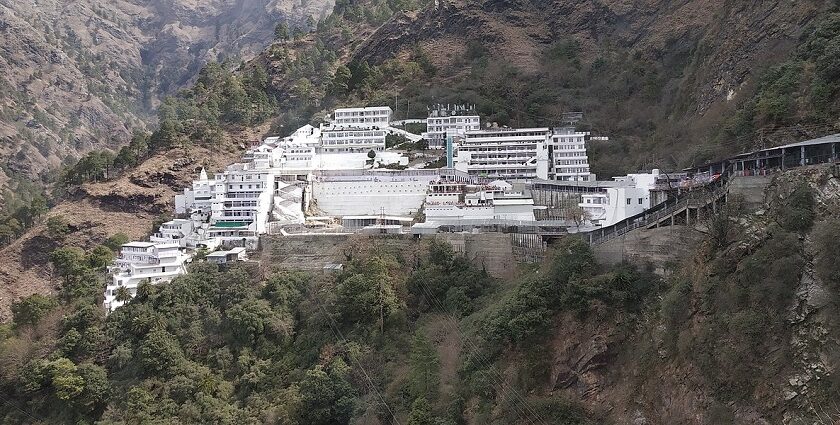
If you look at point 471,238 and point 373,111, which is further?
point 373,111

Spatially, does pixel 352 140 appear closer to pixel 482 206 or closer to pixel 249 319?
pixel 482 206

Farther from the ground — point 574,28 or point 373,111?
point 574,28

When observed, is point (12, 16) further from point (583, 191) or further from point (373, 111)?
point (583, 191)

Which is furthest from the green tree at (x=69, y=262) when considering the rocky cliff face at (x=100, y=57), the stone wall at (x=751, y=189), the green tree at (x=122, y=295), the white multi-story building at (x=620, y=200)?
the rocky cliff face at (x=100, y=57)

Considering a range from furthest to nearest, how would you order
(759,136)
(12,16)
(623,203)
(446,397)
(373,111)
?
1. (12,16)
2. (373,111)
3. (623,203)
4. (759,136)
5. (446,397)

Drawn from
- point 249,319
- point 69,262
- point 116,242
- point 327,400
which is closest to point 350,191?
point 249,319

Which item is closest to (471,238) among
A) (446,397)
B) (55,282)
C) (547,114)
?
(446,397)

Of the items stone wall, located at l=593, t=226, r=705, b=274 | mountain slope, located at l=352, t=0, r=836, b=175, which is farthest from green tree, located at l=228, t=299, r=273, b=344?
mountain slope, located at l=352, t=0, r=836, b=175

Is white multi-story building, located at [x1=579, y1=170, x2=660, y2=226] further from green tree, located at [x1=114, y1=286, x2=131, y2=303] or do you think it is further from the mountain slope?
green tree, located at [x1=114, y1=286, x2=131, y2=303]
